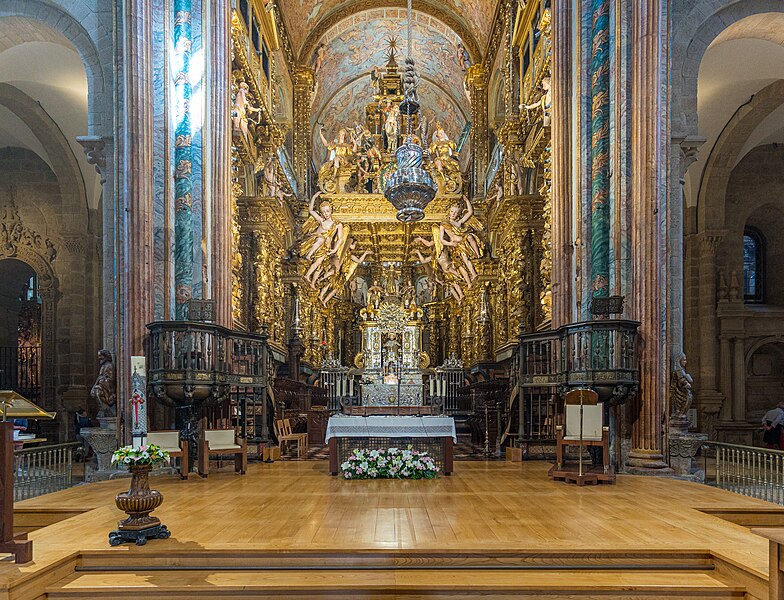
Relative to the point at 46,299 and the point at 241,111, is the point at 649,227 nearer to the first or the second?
the point at 241,111

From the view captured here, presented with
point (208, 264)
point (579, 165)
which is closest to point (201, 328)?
point (208, 264)

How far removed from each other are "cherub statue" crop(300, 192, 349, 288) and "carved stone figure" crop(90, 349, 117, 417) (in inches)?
513

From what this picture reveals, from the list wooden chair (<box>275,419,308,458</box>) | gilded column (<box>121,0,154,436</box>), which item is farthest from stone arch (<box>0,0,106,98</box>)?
wooden chair (<box>275,419,308,458</box>)

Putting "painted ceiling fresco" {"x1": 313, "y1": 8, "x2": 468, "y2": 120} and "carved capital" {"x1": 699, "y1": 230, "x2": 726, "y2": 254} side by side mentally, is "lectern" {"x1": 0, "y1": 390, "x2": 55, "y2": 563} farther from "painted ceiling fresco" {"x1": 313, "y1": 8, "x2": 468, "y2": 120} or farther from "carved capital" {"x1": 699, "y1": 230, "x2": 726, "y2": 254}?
"painted ceiling fresco" {"x1": 313, "y1": 8, "x2": 468, "y2": 120}

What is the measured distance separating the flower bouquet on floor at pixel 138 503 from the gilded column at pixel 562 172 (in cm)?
775

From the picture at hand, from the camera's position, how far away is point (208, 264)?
454 inches

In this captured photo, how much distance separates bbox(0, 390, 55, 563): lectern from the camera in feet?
16.8

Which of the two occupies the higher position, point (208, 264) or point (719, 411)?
point (208, 264)

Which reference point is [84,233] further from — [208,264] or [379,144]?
[379,144]

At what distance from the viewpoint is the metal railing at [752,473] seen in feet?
26.9

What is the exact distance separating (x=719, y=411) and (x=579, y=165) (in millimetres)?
7953

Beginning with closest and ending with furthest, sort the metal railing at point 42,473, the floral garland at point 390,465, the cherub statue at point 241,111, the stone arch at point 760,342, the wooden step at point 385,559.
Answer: the wooden step at point 385,559
the metal railing at point 42,473
the floral garland at point 390,465
the cherub statue at point 241,111
the stone arch at point 760,342

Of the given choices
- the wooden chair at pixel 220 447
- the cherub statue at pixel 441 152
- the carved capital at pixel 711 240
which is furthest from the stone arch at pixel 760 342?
the wooden chair at pixel 220 447

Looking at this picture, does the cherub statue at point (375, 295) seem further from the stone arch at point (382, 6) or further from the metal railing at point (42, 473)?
the metal railing at point (42, 473)
